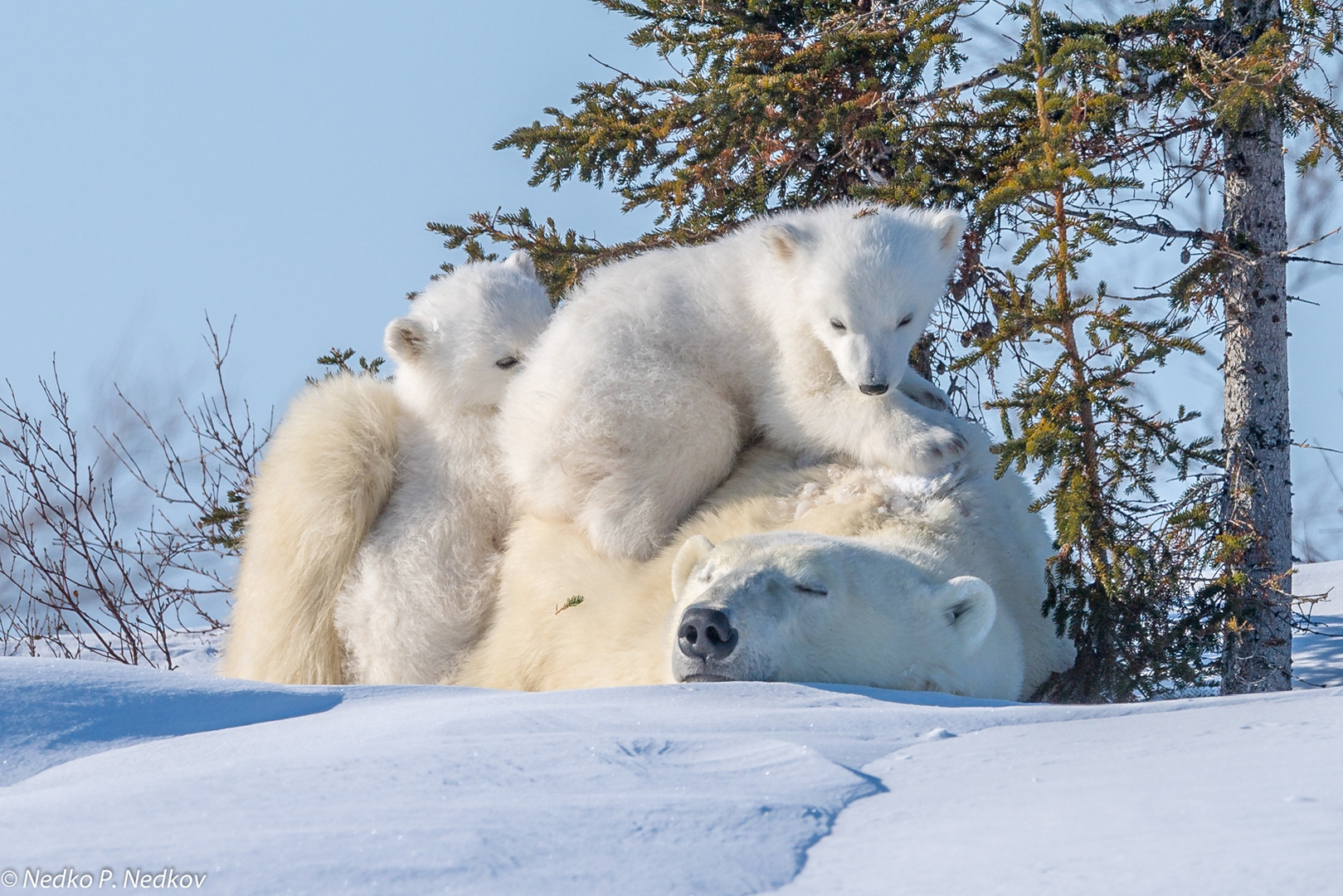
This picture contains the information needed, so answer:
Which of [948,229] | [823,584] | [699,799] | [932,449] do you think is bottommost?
[699,799]

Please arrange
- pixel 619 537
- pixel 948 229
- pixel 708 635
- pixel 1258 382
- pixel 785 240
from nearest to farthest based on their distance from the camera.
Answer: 1. pixel 708 635
2. pixel 619 537
3. pixel 785 240
4. pixel 948 229
5. pixel 1258 382

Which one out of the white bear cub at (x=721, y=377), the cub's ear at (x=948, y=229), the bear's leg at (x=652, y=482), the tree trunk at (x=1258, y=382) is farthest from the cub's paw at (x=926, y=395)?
the tree trunk at (x=1258, y=382)

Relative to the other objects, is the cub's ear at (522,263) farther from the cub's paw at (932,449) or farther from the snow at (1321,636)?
the snow at (1321,636)

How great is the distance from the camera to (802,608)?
2865 millimetres

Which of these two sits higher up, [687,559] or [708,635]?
[687,559]

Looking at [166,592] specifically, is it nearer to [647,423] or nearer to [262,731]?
[647,423]

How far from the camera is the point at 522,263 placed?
Result: 15.8 ft

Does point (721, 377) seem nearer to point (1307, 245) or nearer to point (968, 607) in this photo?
point (968, 607)

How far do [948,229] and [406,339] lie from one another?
1958 mm

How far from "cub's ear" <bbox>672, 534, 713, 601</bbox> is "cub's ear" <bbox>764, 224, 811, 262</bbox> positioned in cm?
110

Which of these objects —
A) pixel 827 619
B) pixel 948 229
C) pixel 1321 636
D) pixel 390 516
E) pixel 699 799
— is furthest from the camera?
pixel 1321 636

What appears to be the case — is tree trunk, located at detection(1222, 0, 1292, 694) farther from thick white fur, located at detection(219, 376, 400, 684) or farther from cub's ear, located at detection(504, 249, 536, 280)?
thick white fur, located at detection(219, 376, 400, 684)

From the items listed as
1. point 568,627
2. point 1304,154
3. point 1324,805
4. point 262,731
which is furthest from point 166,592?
point 1324,805

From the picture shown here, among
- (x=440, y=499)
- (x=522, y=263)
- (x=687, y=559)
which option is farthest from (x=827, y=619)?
(x=522, y=263)
